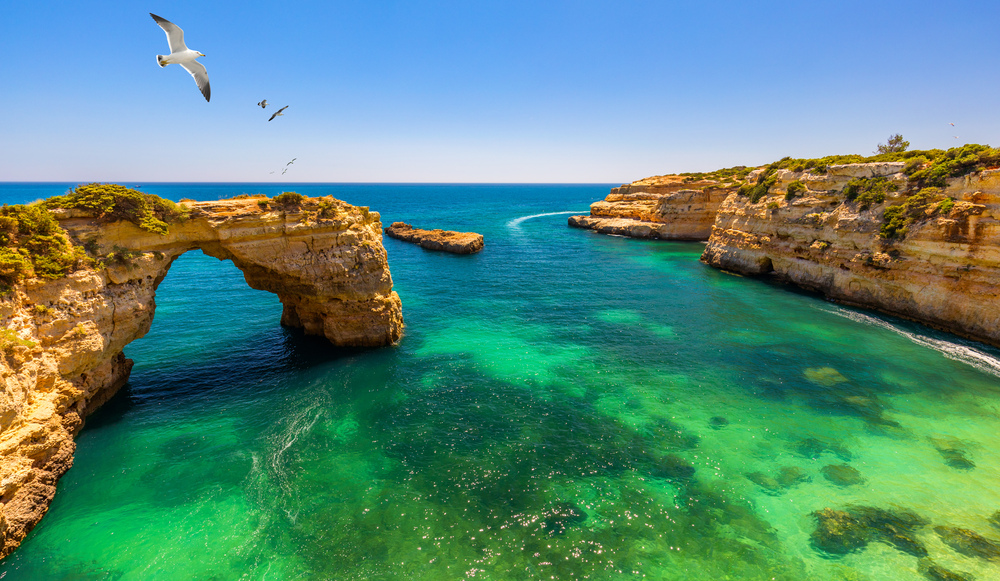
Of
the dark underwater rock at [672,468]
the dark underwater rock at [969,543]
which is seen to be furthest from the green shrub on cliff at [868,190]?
the dark underwater rock at [672,468]

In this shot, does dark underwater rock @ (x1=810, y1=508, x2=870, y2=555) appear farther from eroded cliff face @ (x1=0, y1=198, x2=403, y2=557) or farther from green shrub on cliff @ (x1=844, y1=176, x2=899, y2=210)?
green shrub on cliff @ (x1=844, y1=176, x2=899, y2=210)

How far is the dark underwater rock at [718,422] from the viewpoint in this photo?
65.4 feet

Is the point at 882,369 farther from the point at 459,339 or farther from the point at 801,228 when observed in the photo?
the point at 459,339

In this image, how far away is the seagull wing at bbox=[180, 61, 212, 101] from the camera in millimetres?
13867

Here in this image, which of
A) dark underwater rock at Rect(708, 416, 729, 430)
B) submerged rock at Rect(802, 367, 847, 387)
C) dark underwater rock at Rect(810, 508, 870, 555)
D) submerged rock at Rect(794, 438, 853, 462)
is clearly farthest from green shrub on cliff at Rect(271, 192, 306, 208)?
submerged rock at Rect(802, 367, 847, 387)

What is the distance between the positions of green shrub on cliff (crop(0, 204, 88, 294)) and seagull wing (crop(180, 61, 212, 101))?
10.0 metres

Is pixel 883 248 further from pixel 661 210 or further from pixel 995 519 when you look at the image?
pixel 661 210

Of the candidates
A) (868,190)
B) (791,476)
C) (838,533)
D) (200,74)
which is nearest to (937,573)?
(838,533)

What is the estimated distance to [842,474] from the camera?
17.0 metres

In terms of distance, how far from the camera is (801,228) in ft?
140

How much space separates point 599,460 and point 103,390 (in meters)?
25.5

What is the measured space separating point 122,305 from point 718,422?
3032 centimetres

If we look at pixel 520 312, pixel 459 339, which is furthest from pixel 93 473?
pixel 520 312

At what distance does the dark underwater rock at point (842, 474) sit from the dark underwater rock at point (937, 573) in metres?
3.51
